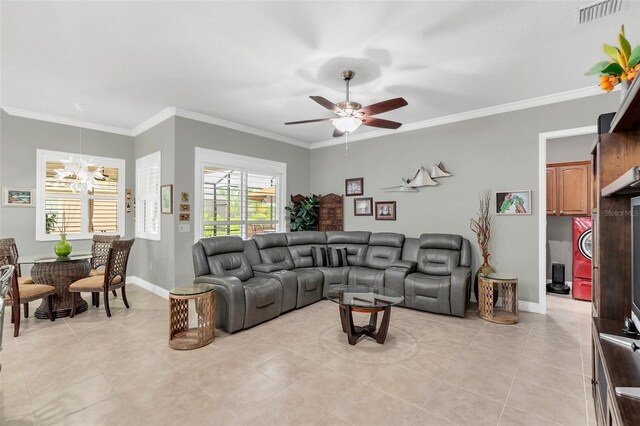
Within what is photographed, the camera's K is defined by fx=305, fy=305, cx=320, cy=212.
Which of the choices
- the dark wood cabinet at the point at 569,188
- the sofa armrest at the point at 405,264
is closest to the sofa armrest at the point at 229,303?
the sofa armrest at the point at 405,264

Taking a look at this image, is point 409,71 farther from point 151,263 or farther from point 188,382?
point 151,263

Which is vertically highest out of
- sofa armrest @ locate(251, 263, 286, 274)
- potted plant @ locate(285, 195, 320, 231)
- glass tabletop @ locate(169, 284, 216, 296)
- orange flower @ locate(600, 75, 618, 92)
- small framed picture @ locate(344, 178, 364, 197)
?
orange flower @ locate(600, 75, 618, 92)

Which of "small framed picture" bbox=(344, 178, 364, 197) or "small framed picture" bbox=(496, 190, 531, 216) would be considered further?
"small framed picture" bbox=(344, 178, 364, 197)

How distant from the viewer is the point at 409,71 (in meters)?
3.38

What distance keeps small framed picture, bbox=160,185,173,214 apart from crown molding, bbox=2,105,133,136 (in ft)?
5.84

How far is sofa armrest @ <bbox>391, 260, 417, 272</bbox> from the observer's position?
4.61 metres

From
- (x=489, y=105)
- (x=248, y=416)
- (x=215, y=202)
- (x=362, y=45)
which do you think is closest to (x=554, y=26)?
(x=362, y=45)

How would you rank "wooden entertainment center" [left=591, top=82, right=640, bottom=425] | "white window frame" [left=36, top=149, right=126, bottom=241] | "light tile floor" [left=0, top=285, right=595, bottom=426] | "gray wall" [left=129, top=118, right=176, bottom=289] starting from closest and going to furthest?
"wooden entertainment center" [left=591, top=82, right=640, bottom=425], "light tile floor" [left=0, top=285, right=595, bottom=426], "gray wall" [left=129, top=118, right=176, bottom=289], "white window frame" [left=36, top=149, right=126, bottom=241]

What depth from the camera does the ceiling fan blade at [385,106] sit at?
9.85 feet

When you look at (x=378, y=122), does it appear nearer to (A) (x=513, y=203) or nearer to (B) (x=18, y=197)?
(A) (x=513, y=203)

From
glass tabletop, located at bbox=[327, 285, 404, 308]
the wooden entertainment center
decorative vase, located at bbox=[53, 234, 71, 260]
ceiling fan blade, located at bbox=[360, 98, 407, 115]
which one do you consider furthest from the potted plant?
the wooden entertainment center

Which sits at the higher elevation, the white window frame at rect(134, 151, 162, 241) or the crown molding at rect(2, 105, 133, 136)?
the crown molding at rect(2, 105, 133, 136)

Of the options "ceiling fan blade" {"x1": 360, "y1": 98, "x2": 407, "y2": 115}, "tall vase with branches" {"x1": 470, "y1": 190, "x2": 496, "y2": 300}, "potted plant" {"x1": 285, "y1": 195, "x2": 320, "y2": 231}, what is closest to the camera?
"ceiling fan blade" {"x1": 360, "y1": 98, "x2": 407, "y2": 115}

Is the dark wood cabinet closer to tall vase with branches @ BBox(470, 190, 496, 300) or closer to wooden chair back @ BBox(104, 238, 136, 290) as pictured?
tall vase with branches @ BBox(470, 190, 496, 300)
